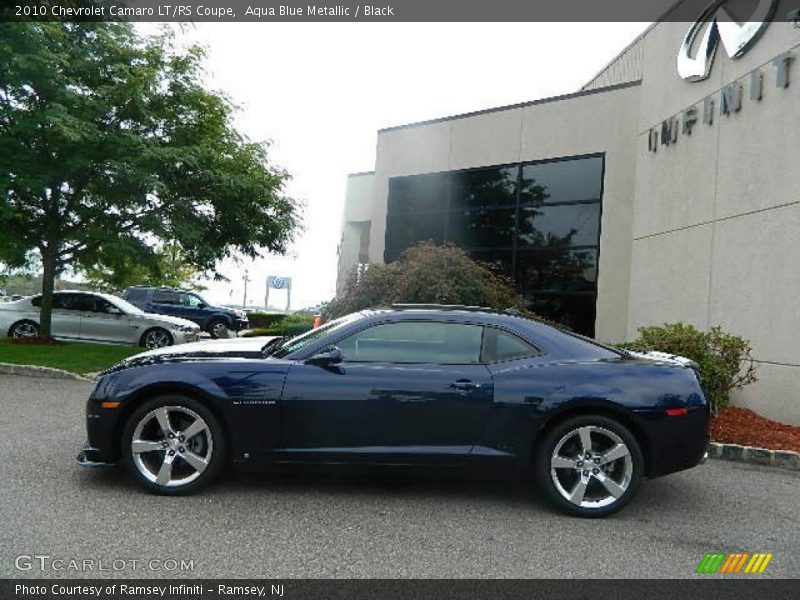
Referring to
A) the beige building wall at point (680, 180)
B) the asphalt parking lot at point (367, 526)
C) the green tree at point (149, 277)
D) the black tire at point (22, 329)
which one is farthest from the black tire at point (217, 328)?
the asphalt parking lot at point (367, 526)

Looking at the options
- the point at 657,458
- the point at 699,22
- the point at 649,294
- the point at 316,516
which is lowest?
the point at 316,516

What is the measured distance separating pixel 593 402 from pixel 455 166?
12080 millimetres

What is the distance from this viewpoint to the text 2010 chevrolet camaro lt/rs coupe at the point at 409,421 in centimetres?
461

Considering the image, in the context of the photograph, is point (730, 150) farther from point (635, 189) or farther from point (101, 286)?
point (101, 286)

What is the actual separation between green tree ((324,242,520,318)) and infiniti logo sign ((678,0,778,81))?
15.4 feet

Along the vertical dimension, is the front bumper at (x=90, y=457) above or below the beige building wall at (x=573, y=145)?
below

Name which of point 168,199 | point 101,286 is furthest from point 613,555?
point 101,286

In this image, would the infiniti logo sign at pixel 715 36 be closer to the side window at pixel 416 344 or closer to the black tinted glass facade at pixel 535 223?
the black tinted glass facade at pixel 535 223

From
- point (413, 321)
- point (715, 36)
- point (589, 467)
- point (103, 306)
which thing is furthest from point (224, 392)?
point (103, 306)

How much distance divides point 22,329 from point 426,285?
419 inches

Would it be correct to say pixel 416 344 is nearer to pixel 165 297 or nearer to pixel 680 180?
pixel 680 180

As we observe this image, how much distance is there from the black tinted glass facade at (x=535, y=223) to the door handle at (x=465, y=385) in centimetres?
965

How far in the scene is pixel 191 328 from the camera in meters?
16.3

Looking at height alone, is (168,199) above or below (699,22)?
below
